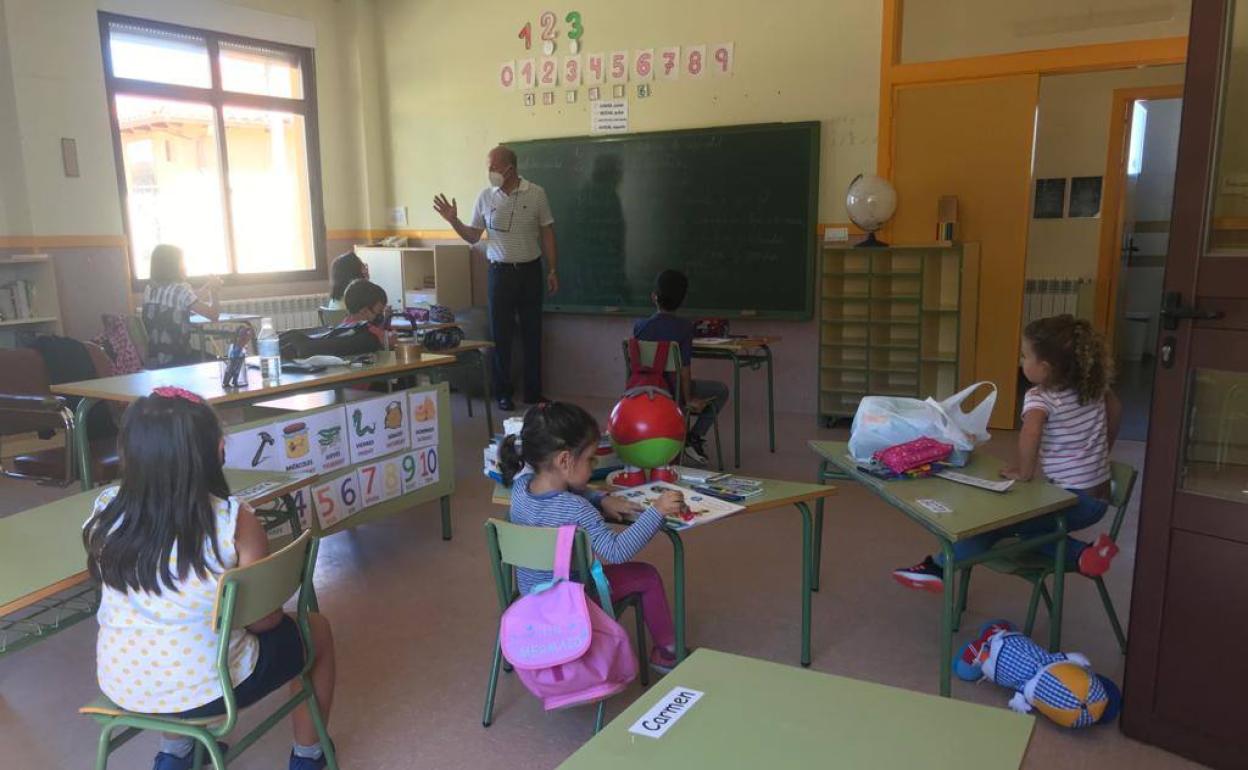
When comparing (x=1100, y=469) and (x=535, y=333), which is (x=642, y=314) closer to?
(x=535, y=333)

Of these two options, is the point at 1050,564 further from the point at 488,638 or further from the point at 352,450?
the point at 352,450

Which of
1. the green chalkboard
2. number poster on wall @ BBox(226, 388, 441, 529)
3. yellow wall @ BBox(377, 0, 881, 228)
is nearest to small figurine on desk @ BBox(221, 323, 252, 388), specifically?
number poster on wall @ BBox(226, 388, 441, 529)

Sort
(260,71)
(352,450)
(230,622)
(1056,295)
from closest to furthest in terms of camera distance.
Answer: (230,622), (352,450), (260,71), (1056,295)

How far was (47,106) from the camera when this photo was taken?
552 centimetres

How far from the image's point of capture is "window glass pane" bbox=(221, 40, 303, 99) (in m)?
6.74

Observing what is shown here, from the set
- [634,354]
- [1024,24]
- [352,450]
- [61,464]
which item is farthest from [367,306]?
[1024,24]

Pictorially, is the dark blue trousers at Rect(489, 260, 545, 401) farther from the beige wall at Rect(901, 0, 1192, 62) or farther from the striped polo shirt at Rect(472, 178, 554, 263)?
the beige wall at Rect(901, 0, 1192, 62)

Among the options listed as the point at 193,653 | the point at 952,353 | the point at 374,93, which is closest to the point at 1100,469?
the point at 193,653

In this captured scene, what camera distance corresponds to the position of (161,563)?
1648 millimetres

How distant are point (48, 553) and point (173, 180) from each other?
5.52 m

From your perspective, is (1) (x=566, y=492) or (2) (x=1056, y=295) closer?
(1) (x=566, y=492)

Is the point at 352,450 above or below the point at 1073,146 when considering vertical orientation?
below

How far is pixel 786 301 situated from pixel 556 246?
1898mm

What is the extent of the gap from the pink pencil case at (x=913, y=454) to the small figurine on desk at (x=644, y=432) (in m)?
0.66
